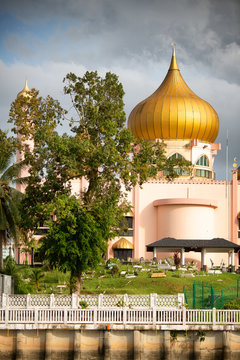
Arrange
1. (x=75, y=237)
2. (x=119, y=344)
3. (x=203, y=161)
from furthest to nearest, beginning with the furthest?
(x=203, y=161), (x=75, y=237), (x=119, y=344)

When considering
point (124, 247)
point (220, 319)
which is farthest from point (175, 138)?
point (220, 319)

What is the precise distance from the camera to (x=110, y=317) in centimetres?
2042

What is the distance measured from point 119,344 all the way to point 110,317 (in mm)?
918

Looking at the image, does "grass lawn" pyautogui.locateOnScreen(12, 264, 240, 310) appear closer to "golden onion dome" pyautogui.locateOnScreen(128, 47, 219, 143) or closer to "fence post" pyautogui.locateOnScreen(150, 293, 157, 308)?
"fence post" pyautogui.locateOnScreen(150, 293, 157, 308)

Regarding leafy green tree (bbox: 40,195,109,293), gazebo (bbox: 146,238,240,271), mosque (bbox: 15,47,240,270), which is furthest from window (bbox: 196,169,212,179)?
leafy green tree (bbox: 40,195,109,293)

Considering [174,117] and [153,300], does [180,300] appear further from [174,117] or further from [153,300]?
[174,117]

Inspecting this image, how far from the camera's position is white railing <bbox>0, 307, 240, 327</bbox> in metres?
20.3

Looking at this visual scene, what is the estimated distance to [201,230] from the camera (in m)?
47.6

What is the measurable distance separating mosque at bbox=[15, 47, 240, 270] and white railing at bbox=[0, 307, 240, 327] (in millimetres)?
21131

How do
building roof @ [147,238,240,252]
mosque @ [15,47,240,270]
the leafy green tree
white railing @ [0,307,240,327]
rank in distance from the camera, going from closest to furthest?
white railing @ [0,307,240,327]
the leafy green tree
building roof @ [147,238,240,252]
mosque @ [15,47,240,270]

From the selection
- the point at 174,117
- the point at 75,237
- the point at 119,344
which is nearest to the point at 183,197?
the point at 174,117

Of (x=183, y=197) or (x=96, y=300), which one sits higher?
(x=183, y=197)

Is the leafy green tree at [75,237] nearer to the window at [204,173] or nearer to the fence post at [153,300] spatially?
the fence post at [153,300]

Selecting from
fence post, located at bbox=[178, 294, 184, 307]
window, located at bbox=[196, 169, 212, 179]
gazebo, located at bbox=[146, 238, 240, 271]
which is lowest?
fence post, located at bbox=[178, 294, 184, 307]
